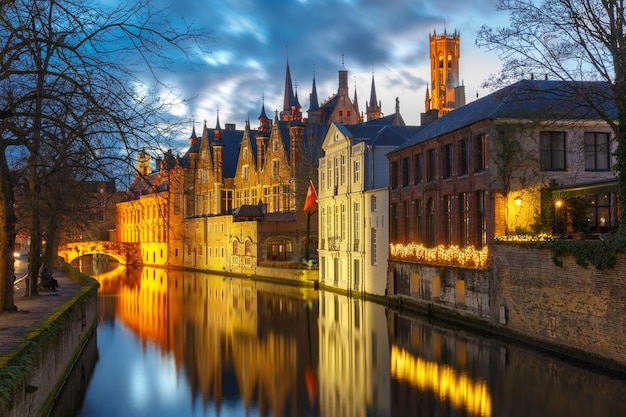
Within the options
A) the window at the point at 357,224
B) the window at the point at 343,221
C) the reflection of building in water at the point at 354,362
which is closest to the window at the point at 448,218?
the reflection of building in water at the point at 354,362

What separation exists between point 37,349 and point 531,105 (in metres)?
23.3

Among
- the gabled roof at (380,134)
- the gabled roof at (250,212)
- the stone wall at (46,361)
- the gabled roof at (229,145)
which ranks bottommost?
the stone wall at (46,361)

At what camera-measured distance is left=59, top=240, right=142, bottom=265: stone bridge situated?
88500 millimetres

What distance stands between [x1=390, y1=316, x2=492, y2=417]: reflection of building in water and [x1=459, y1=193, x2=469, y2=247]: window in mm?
4535

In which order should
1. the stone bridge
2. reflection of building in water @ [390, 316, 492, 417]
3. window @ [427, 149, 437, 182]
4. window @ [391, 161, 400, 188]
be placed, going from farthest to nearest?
the stone bridge
window @ [391, 161, 400, 188]
window @ [427, 149, 437, 182]
reflection of building in water @ [390, 316, 492, 417]

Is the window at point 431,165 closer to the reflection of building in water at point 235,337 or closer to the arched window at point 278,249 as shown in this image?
the reflection of building in water at point 235,337

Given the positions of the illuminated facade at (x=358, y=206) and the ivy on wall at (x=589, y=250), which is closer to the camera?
the ivy on wall at (x=589, y=250)

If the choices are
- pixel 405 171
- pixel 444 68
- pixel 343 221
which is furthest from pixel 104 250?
pixel 444 68

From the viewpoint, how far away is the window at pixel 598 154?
3009cm

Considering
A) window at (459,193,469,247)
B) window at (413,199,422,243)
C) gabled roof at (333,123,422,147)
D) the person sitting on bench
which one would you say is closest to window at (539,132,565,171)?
window at (459,193,469,247)

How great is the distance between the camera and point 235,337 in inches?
1192

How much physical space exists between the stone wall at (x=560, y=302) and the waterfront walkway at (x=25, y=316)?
581 inches

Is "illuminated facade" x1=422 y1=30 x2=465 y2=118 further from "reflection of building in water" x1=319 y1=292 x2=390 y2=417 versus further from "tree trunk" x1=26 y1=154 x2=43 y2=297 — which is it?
"tree trunk" x1=26 y1=154 x2=43 y2=297

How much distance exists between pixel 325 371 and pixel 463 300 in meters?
10.9
